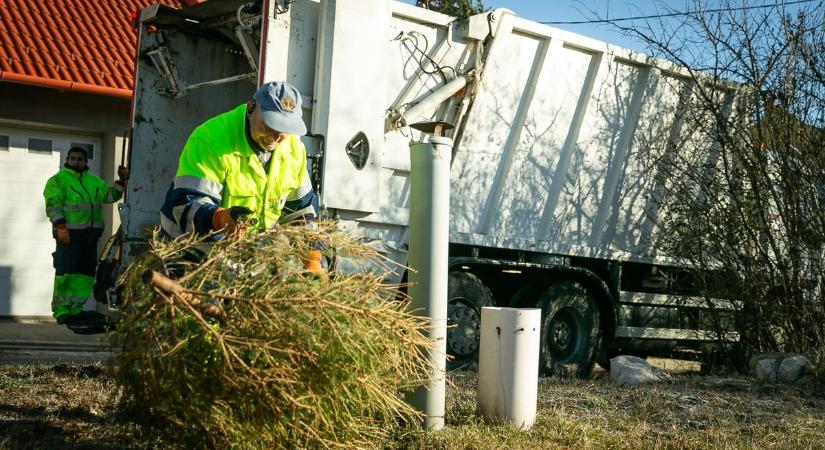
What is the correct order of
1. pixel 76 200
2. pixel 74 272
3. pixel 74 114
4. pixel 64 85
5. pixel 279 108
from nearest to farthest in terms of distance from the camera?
pixel 279 108
pixel 74 272
pixel 76 200
pixel 64 85
pixel 74 114

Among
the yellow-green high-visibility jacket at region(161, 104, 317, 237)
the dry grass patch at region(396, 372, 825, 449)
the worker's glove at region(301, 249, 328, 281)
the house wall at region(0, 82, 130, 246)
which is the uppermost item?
the house wall at region(0, 82, 130, 246)

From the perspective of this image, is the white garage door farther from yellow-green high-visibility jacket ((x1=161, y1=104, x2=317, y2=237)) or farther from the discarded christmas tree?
the discarded christmas tree

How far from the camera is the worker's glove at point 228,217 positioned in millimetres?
4078

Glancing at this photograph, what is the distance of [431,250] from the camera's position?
5113 millimetres

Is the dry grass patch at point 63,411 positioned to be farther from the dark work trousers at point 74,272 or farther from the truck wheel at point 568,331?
the truck wheel at point 568,331

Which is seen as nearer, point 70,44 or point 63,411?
point 63,411

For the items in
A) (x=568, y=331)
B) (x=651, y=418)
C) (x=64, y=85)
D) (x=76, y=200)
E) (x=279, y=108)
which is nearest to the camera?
(x=279, y=108)

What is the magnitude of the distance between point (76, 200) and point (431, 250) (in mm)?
5470

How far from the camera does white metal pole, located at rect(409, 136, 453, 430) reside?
16.5ft

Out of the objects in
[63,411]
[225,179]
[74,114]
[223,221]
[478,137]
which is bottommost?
[63,411]

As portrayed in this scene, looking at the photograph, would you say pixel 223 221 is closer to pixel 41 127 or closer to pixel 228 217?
pixel 228 217

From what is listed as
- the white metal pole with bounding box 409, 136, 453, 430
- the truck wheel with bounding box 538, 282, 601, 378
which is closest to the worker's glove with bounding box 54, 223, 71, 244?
the truck wheel with bounding box 538, 282, 601, 378

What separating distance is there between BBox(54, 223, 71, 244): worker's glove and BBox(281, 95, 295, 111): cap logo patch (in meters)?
5.44

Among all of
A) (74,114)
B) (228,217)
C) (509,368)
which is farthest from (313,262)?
(74,114)
